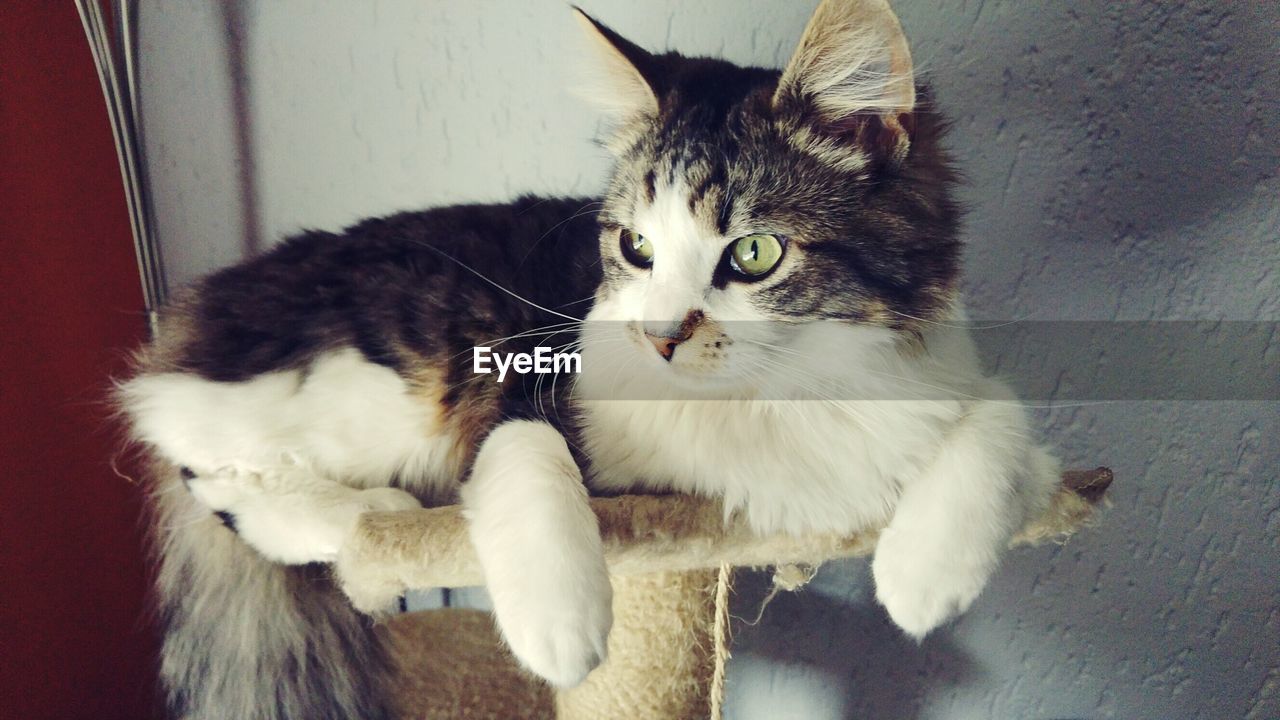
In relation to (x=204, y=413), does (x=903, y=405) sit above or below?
above

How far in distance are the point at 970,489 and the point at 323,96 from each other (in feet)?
3.69

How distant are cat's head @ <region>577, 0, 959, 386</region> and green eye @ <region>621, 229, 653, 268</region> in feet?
0.04

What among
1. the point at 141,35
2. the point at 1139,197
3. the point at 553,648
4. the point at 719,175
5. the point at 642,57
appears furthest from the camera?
the point at 141,35

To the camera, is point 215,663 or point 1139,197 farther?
point 1139,197

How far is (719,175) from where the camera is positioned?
2.25 ft

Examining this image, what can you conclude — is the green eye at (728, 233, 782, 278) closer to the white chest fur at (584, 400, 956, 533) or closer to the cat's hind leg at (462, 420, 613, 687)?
the white chest fur at (584, 400, 956, 533)

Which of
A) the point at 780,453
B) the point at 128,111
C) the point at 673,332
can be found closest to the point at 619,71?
the point at 673,332

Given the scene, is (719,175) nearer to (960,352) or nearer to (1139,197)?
(960,352)

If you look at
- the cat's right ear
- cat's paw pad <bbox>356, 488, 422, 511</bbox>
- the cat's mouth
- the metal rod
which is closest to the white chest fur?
the cat's mouth

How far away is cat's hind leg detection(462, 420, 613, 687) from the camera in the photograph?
1.89ft

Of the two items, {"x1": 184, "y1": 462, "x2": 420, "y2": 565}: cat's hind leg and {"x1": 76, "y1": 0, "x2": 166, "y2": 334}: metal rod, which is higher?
{"x1": 76, "y1": 0, "x2": 166, "y2": 334}: metal rod

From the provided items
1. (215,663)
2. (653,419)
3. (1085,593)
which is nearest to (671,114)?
(653,419)

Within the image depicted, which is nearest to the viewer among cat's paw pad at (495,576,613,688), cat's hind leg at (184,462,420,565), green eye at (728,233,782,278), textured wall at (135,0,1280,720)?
cat's paw pad at (495,576,613,688)

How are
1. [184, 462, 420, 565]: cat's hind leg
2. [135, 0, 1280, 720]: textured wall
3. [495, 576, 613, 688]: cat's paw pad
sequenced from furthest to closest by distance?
[135, 0, 1280, 720]: textured wall
[184, 462, 420, 565]: cat's hind leg
[495, 576, 613, 688]: cat's paw pad
